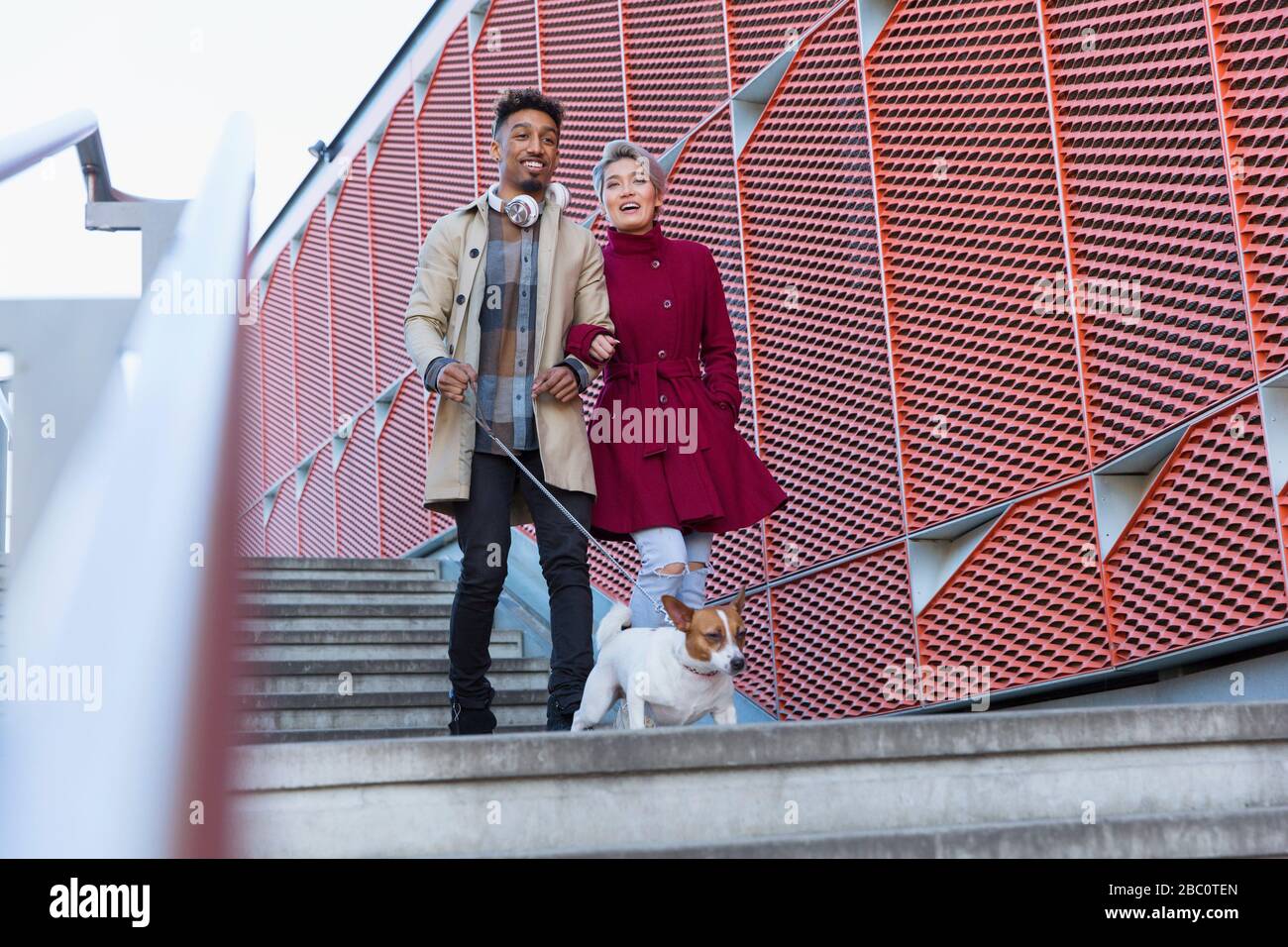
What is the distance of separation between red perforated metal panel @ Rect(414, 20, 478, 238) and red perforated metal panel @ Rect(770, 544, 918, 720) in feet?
17.2

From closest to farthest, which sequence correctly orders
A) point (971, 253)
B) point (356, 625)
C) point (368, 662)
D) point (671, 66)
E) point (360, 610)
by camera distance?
1. point (971, 253)
2. point (368, 662)
3. point (356, 625)
4. point (360, 610)
5. point (671, 66)

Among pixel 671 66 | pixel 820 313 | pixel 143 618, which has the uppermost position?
pixel 671 66

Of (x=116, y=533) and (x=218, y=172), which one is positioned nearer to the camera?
(x=116, y=533)

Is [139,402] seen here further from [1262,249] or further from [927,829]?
[1262,249]

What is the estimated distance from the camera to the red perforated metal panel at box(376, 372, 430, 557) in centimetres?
1147

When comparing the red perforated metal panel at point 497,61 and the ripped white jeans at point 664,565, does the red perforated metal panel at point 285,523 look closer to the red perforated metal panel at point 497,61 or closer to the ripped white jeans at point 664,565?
the red perforated metal panel at point 497,61

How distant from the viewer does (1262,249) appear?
A: 13.8 ft

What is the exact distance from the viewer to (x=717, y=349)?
4887 millimetres

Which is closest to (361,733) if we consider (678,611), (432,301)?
(678,611)

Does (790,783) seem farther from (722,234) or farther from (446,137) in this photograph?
(446,137)

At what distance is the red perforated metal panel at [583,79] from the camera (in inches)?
322

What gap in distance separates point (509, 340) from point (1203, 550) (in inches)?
92.8

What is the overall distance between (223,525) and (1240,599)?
12.6 feet
